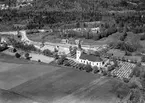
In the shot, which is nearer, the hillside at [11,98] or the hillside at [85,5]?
the hillside at [11,98]

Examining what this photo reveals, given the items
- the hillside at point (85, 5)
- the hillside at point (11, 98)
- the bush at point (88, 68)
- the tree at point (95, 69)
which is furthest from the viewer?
the hillside at point (85, 5)

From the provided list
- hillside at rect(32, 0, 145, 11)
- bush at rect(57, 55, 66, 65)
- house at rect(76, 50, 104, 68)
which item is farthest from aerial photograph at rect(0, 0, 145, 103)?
hillside at rect(32, 0, 145, 11)

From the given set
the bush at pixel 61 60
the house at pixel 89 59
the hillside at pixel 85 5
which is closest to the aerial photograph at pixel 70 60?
the house at pixel 89 59

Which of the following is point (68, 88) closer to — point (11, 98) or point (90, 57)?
point (11, 98)

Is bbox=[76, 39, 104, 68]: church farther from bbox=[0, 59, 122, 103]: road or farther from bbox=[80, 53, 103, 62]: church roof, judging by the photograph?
bbox=[0, 59, 122, 103]: road

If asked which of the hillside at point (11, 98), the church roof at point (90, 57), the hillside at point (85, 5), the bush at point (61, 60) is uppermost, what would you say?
the hillside at point (85, 5)

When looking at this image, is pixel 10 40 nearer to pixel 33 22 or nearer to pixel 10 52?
pixel 10 52

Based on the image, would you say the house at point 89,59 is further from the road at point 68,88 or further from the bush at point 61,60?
the road at point 68,88
